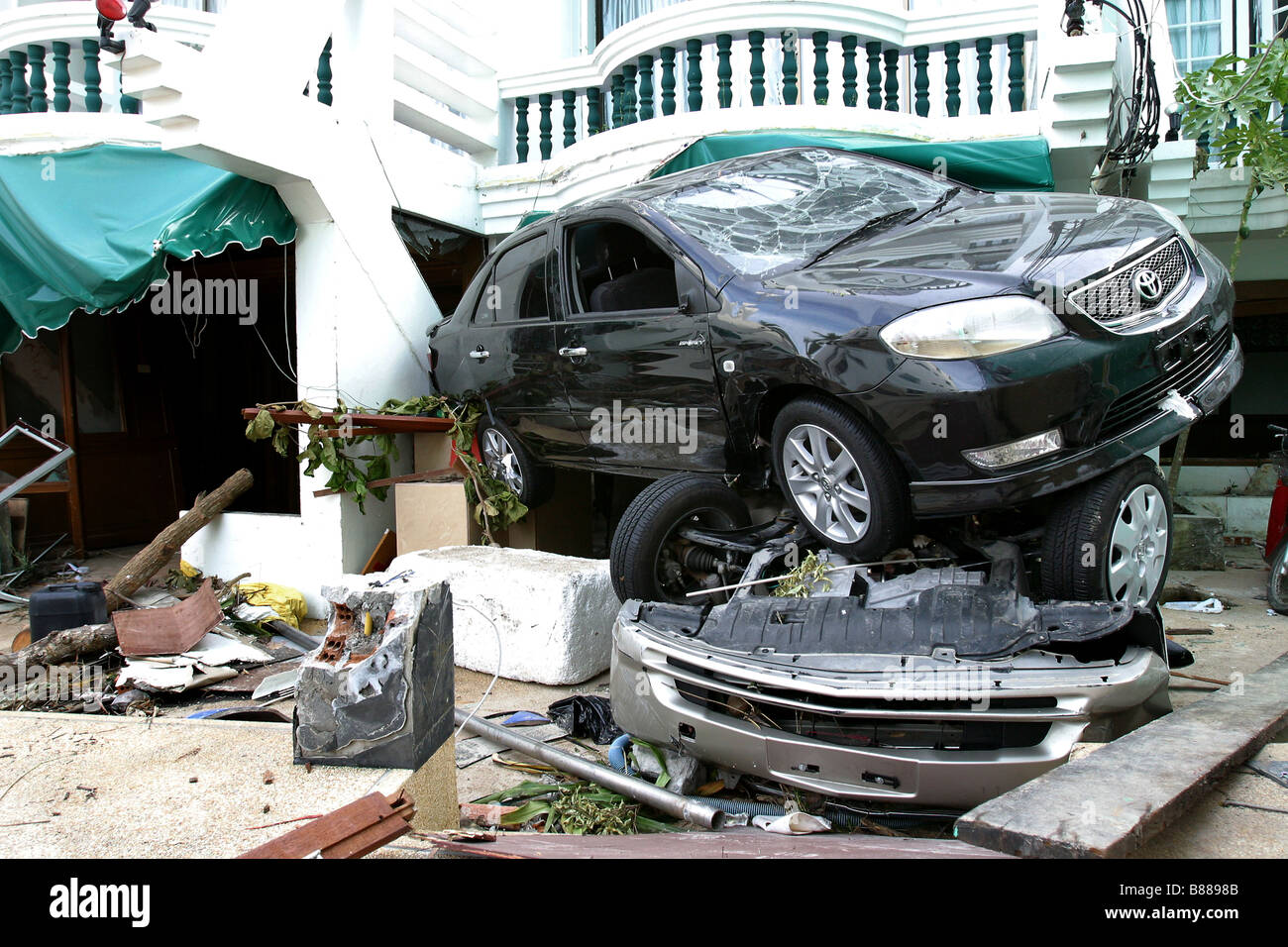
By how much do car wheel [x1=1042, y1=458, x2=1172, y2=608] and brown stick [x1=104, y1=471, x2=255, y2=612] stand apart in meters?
5.58

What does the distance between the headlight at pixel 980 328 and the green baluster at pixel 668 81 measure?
4.38m

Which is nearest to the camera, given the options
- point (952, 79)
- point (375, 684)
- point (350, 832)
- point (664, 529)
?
point (350, 832)

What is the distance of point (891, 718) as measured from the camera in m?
2.84

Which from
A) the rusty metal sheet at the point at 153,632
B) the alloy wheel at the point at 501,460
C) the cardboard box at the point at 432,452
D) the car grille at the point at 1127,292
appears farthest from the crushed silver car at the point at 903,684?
the cardboard box at the point at 432,452

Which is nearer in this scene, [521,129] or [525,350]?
[525,350]

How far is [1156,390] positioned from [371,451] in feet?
16.1

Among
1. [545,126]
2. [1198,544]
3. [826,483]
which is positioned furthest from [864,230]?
[545,126]

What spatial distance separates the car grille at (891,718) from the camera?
2732 millimetres

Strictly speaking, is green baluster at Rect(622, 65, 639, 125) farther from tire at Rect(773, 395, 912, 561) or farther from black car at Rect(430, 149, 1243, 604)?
tire at Rect(773, 395, 912, 561)

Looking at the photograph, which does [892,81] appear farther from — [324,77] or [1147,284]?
[324,77]

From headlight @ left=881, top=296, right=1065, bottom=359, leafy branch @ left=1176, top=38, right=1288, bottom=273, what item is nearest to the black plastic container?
headlight @ left=881, top=296, right=1065, bottom=359

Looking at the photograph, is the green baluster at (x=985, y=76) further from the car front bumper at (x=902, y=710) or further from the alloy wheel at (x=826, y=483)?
the car front bumper at (x=902, y=710)
